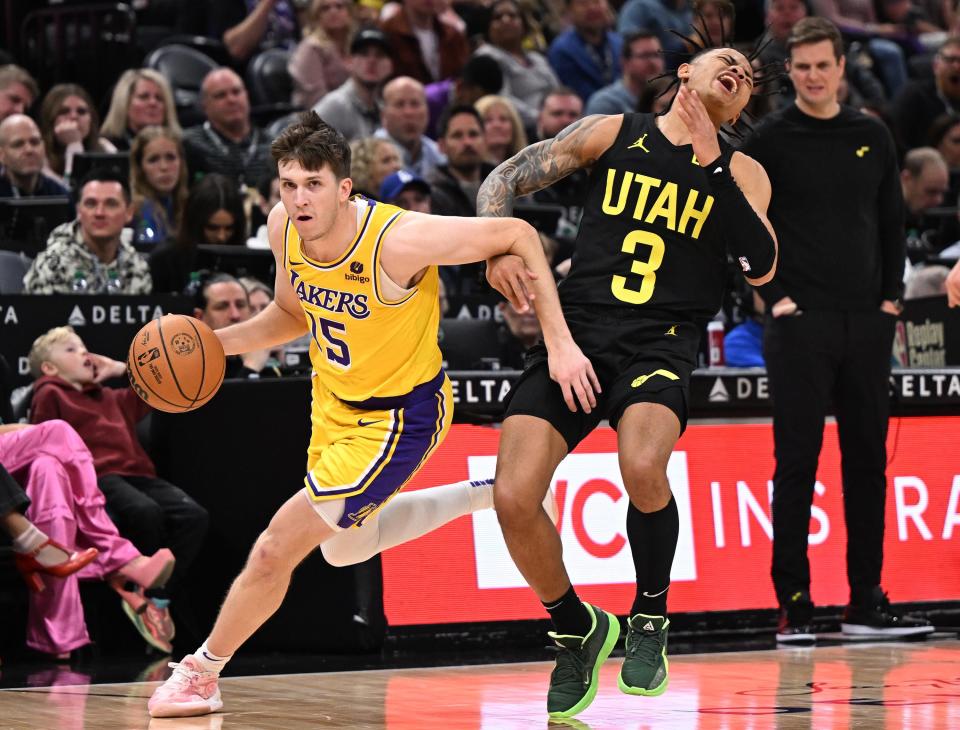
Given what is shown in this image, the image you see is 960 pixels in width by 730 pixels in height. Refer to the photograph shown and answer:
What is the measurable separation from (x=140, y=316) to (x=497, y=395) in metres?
1.90

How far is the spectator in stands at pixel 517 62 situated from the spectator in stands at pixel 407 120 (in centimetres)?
184

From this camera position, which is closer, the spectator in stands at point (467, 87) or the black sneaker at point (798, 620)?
the black sneaker at point (798, 620)

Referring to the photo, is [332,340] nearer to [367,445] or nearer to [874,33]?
[367,445]

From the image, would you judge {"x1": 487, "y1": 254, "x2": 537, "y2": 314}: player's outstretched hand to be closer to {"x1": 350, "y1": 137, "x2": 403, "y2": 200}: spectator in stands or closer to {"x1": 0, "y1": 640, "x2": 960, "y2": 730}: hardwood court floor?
{"x1": 0, "y1": 640, "x2": 960, "y2": 730}: hardwood court floor

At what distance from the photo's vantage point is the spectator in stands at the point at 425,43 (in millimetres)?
13594

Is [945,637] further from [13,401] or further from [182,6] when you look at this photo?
[182,6]

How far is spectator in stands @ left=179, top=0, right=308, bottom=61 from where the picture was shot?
13.5m

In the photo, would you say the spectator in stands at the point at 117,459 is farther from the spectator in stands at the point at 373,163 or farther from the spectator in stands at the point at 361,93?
the spectator in stands at the point at 361,93

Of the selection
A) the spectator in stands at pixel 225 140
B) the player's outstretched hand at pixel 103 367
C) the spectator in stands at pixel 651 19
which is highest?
the spectator in stands at pixel 651 19

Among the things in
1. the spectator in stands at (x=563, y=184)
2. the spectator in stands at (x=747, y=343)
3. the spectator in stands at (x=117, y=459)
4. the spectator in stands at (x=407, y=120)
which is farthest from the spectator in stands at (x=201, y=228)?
the spectator in stands at (x=747, y=343)

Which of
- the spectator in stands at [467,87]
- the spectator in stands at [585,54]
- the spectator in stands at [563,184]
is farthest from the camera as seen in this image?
the spectator in stands at [585,54]

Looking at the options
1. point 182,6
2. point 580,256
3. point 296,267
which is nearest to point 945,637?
point 580,256

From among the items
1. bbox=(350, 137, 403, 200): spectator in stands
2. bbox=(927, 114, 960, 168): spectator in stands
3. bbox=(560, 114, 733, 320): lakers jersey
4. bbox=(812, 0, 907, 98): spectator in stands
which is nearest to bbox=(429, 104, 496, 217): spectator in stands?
bbox=(350, 137, 403, 200): spectator in stands

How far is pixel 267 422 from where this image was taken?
7.30 meters
